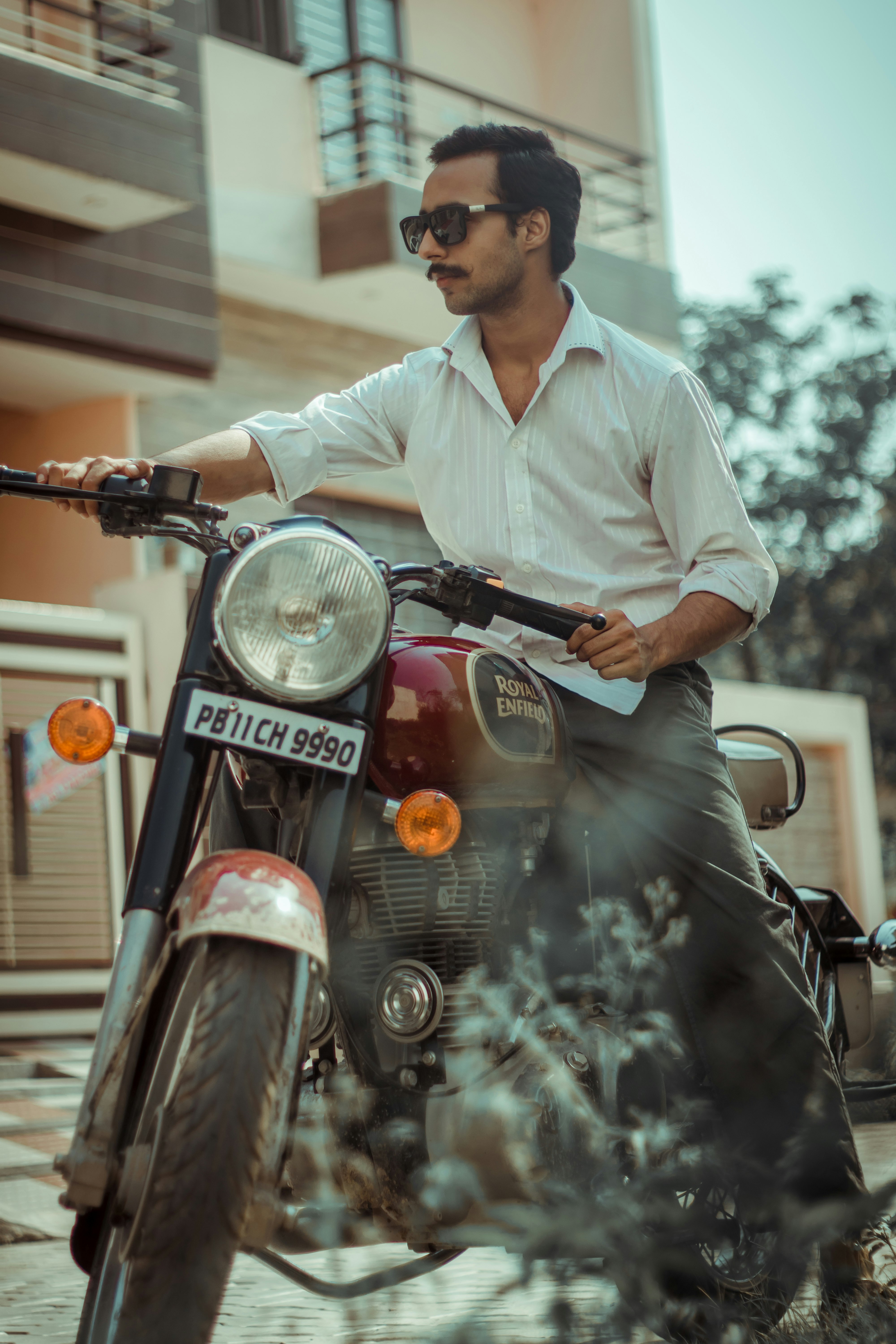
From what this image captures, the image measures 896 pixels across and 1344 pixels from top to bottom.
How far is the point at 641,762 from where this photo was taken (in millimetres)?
2518

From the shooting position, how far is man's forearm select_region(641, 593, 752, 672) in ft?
7.88

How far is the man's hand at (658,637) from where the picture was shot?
2246 millimetres

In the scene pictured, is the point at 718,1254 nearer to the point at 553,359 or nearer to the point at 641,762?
the point at 641,762

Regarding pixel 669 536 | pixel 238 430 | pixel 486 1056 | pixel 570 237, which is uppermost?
pixel 570 237

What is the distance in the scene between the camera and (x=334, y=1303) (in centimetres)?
299

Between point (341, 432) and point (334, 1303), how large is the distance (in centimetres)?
172

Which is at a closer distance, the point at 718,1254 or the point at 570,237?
the point at 718,1254

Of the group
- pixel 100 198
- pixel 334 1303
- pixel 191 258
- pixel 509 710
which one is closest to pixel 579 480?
pixel 509 710

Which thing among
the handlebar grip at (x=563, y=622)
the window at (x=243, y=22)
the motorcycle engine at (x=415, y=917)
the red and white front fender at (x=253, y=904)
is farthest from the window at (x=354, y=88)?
the red and white front fender at (x=253, y=904)

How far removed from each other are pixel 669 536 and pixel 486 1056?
1030 millimetres

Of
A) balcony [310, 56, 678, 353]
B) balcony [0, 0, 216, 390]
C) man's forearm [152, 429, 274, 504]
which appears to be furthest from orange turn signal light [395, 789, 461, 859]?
balcony [310, 56, 678, 353]

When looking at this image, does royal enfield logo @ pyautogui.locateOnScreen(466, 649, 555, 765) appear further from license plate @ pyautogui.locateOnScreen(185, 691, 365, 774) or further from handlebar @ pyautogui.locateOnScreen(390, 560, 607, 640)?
license plate @ pyautogui.locateOnScreen(185, 691, 365, 774)

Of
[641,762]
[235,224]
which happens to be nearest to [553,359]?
[641,762]

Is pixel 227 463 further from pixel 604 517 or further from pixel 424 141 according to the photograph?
pixel 424 141
